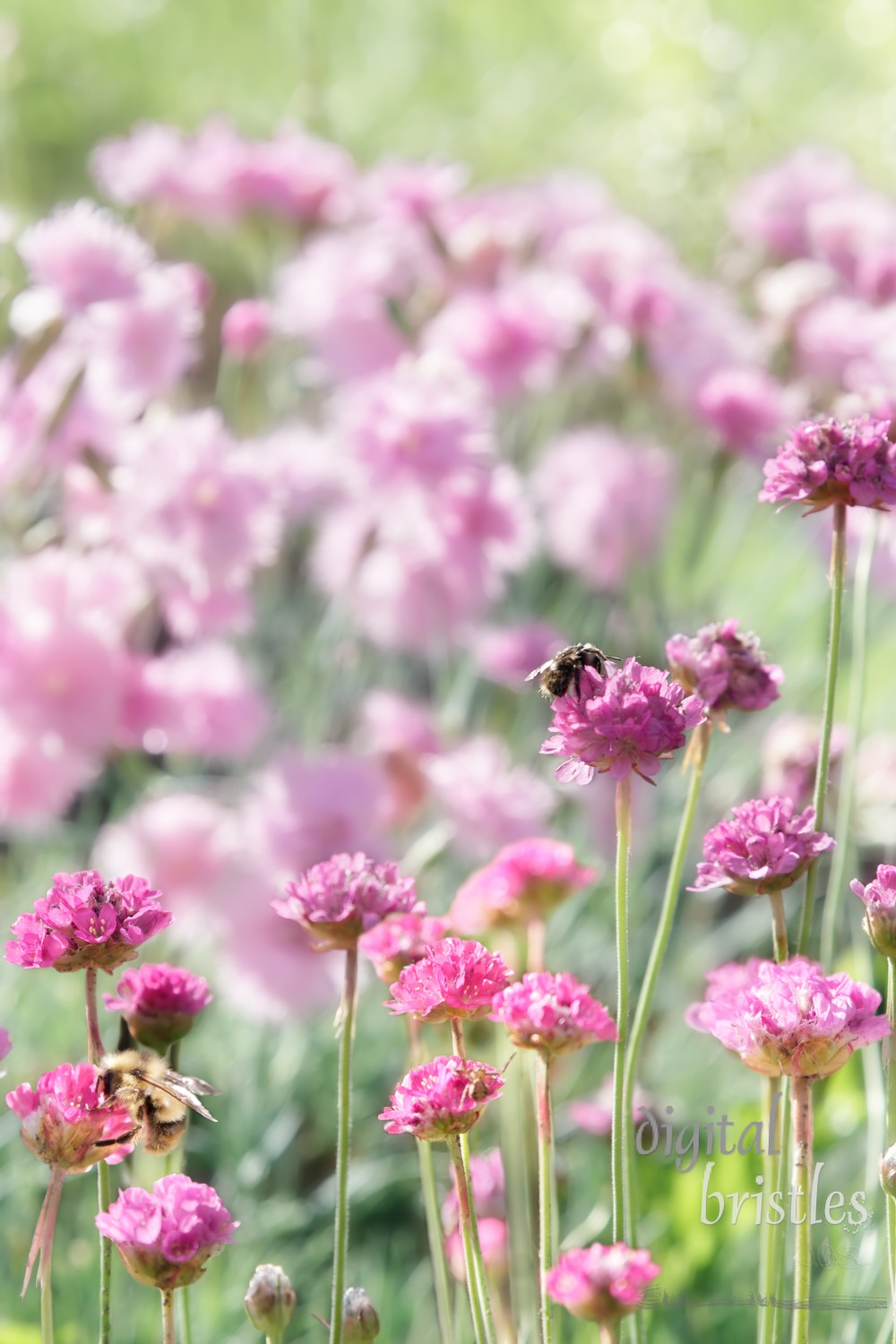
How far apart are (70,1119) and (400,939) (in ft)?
0.48

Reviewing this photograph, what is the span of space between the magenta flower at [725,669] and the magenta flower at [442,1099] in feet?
0.52

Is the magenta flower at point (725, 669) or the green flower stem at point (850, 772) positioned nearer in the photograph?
the magenta flower at point (725, 669)

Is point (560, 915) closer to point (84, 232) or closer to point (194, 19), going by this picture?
point (84, 232)

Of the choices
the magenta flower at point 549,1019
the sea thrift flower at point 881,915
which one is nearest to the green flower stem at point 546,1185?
the magenta flower at point 549,1019

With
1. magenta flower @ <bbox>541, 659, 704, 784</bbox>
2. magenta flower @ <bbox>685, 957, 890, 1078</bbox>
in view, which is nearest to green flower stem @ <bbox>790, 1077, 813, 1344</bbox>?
magenta flower @ <bbox>685, 957, 890, 1078</bbox>

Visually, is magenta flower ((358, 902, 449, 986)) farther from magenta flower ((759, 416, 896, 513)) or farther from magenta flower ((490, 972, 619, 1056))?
magenta flower ((759, 416, 896, 513))

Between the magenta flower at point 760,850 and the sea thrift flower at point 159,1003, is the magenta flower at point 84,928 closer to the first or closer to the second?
the sea thrift flower at point 159,1003

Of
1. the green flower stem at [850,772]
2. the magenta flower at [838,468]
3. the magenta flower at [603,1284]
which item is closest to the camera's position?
the magenta flower at [603,1284]

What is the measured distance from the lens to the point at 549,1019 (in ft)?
1.47

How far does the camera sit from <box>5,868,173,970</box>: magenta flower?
42 centimetres

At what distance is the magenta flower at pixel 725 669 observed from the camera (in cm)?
50

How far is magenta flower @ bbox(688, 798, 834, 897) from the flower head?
0.64 ft

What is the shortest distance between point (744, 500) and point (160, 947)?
0.95 metres

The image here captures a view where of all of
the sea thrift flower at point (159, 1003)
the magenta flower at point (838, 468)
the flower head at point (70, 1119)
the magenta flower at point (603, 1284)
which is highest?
the magenta flower at point (838, 468)
